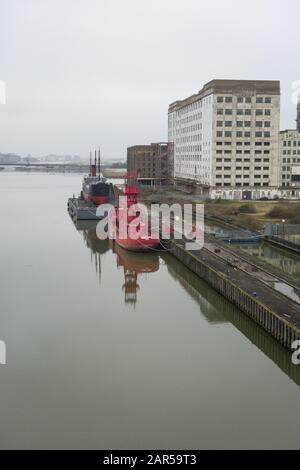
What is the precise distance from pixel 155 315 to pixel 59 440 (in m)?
5.86

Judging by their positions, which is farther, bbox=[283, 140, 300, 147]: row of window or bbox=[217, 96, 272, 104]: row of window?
bbox=[283, 140, 300, 147]: row of window

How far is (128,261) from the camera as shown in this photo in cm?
1916

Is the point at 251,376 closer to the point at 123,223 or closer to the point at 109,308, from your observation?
the point at 109,308

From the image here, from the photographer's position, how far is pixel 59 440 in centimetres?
730

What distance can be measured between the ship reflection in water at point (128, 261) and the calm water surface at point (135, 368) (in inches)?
5.4

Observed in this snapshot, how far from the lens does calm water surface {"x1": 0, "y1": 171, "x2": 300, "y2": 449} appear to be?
24.7 ft

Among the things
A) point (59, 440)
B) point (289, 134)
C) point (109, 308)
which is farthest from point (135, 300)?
point (289, 134)

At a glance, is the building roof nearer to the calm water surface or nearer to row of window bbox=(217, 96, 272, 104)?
row of window bbox=(217, 96, 272, 104)

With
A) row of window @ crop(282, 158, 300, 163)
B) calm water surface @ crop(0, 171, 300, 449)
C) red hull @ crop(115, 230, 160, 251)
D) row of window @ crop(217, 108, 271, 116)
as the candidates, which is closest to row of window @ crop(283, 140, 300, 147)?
row of window @ crop(282, 158, 300, 163)

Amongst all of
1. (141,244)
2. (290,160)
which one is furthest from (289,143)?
(141,244)

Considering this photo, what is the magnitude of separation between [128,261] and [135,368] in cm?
956

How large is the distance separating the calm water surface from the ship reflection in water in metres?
0.14

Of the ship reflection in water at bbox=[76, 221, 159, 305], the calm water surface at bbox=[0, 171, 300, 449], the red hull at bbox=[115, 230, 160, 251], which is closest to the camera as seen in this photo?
the calm water surface at bbox=[0, 171, 300, 449]

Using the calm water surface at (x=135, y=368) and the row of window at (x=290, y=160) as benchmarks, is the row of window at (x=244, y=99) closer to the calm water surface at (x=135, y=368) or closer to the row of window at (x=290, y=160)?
the row of window at (x=290, y=160)
